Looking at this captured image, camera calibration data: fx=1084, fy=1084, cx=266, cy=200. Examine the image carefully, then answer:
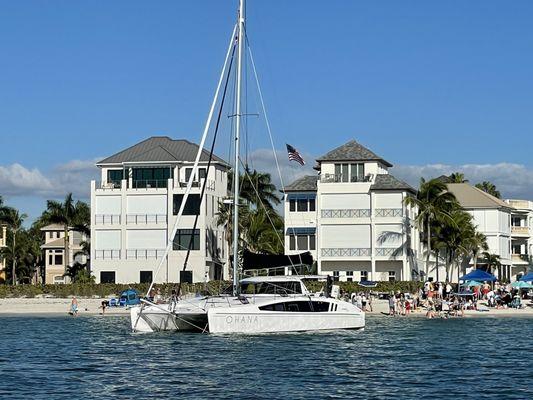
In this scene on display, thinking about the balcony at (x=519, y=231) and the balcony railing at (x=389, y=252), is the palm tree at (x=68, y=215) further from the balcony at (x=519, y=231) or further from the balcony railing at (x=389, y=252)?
the balcony at (x=519, y=231)

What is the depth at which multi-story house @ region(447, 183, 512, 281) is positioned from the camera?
400 ft

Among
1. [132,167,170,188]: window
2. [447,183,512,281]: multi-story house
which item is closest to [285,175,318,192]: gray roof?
[132,167,170,188]: window

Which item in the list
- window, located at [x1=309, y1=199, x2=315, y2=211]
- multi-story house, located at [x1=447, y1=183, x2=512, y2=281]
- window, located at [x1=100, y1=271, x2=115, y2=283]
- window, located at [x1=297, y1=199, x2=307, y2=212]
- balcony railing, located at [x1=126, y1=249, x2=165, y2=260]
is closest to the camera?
balcony railing, located at [x1=126, y1=249, x2=165, y2=260]

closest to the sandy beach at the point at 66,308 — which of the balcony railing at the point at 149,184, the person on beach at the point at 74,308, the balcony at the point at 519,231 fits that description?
the person on beach at the point at 74,308

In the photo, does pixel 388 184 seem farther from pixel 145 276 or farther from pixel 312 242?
pixel 145 276

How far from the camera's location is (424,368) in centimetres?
4119

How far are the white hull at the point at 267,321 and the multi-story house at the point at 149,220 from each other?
46932 mm

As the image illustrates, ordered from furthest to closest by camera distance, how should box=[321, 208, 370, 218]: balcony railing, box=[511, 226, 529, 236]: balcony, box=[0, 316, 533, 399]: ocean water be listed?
box=[511, 226, 529, 236]: balcony
box=[321, 208, 370, 218]: balcony railing
box=[0, 316, 533, 399]: ocean water

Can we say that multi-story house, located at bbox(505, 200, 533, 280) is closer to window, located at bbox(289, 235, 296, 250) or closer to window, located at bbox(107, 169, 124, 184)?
window, located at bbox(289, 235, 296, 250)

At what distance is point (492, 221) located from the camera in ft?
403

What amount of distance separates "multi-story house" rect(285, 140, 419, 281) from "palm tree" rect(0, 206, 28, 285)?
152 ft

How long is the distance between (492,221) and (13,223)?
206 ft

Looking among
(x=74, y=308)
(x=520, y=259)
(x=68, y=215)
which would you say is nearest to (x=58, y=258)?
(x=68, y=215)

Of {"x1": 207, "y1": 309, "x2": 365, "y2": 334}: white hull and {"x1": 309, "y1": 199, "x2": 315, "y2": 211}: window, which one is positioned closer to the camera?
{"x1": 207, "y1": 309, "x2": 365, "y2": 334}: white hull
